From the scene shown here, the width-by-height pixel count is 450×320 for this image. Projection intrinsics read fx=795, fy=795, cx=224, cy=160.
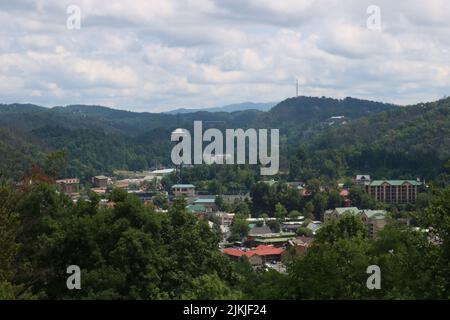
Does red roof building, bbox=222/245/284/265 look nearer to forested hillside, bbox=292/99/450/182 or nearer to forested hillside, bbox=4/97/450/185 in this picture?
forested hillside, bbox=4/97/450/185

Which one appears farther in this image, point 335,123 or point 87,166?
point 335,123

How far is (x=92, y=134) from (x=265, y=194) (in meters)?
77.7

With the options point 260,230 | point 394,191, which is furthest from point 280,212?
point 394,191

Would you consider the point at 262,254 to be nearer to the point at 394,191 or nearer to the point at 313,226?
the point at 313,226

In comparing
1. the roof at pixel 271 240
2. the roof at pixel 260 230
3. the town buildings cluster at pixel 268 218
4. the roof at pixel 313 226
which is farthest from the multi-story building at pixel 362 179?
the roof at pixel 271 240

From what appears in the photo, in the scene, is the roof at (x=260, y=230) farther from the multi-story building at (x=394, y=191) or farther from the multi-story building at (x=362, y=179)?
the multi-story building at (x=362, y=179)

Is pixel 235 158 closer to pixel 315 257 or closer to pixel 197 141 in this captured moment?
pixel 197 141

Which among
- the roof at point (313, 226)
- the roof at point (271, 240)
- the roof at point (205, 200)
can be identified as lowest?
the roof at point (271, 240)

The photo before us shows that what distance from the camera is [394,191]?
7756 centimetres

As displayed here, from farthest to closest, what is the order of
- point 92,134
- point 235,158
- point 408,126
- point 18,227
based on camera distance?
point 92,134 → point 408,126 → point 235,158 → point 18,227

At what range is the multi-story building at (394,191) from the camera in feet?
252

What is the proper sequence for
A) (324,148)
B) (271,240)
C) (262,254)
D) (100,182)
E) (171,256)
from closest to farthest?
(171,256), (262,254), (271,240), (100,182), (324,148)

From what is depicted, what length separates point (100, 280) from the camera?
17.1 meters
